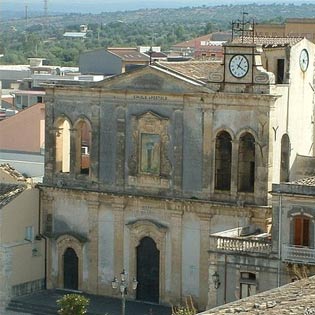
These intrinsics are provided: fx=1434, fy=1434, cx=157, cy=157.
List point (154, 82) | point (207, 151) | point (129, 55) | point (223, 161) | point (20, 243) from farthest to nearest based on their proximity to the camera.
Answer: point (129, 55), point (20, 243), point (154, 82), point (223, 161), point (207, 151)

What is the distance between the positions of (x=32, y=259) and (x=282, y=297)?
90.5ft

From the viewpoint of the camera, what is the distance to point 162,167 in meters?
47.7

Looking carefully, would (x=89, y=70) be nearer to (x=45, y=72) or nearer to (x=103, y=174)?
(x=45, y=72)

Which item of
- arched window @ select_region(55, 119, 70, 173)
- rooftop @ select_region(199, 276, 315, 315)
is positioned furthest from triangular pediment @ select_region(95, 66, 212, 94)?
rooftop @ select_region(199, 276, 315, 315)

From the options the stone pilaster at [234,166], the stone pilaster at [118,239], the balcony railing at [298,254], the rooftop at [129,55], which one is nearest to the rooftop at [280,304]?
the balcony railing at [298,254]

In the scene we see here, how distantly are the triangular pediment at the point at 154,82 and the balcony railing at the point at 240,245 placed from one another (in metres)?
5.89

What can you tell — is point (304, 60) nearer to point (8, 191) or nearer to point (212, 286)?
point (212, 286)

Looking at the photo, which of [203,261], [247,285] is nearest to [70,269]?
[203,261]

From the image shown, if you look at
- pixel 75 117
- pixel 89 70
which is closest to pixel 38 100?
pixel 89 70

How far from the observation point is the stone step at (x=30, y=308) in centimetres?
4684

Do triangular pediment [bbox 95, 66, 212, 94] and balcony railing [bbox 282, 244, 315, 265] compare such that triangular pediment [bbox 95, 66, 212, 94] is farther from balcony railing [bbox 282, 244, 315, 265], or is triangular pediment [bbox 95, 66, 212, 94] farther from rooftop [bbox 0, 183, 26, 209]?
balcony railing [bbox 282, 244, 315, 265]

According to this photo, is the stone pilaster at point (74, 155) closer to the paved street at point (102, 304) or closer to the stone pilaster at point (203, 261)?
the paved street at point (102, 304)

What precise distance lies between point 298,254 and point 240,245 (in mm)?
1932

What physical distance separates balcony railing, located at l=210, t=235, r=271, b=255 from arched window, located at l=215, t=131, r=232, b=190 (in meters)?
4.16
